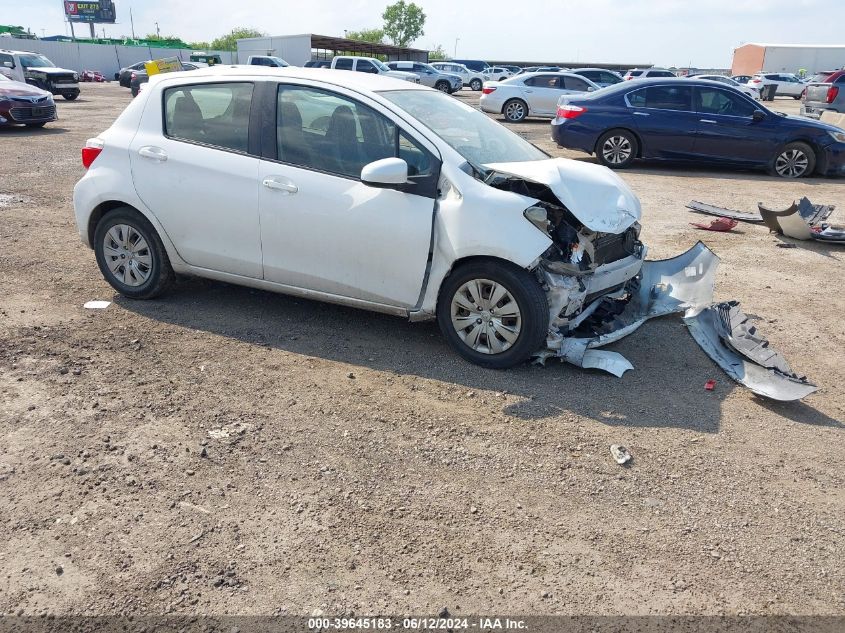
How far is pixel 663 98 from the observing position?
12758 millimetres

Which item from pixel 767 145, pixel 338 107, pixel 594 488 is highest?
pixel 338 107

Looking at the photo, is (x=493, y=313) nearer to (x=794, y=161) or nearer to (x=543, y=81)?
(x=794, y=161)

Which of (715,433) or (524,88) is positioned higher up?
(524,88)

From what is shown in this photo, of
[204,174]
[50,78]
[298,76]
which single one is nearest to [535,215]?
[298,76]

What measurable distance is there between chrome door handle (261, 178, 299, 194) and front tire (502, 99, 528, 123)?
18224 mm

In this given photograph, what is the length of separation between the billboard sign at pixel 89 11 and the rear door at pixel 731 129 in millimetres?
111109

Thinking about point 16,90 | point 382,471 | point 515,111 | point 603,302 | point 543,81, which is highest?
point 543,81

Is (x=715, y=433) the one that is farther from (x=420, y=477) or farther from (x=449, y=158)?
(x=449, y=158)

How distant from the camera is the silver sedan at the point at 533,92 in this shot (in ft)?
71.1

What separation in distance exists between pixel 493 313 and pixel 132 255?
3.01 m

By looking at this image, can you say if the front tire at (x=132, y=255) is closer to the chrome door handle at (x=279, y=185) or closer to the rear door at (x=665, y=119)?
the chrome door handle at (x=279, y=185)

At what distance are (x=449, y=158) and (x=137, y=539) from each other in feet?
9.59

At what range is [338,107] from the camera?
16.1ft

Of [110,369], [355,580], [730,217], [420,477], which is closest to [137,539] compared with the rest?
[355,580]
